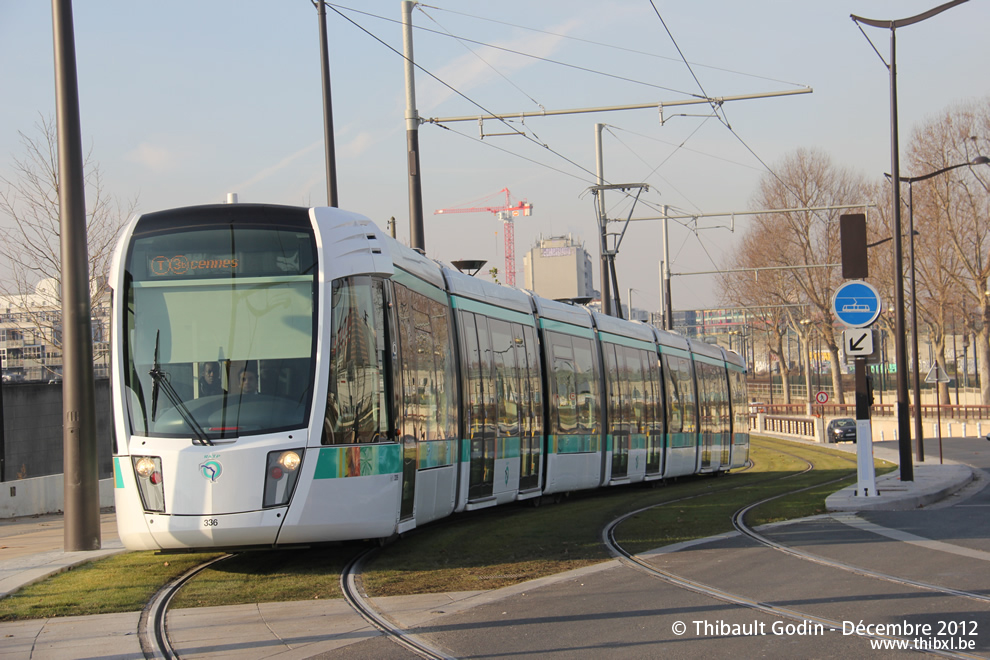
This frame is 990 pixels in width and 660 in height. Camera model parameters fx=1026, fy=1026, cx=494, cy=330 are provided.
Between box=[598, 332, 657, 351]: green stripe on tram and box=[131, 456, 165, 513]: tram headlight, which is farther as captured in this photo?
box=[598, 332, 657, 351]: green stripe on tram

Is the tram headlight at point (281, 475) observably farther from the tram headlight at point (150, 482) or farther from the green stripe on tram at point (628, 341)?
the green stripe on tram at point (628, 341)

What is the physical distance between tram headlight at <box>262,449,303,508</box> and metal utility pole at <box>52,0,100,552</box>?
374 cm

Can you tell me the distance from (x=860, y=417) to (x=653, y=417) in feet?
21.4

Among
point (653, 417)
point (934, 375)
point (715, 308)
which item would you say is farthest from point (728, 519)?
point (715, 308)

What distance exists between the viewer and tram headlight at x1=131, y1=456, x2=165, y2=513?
8.65m

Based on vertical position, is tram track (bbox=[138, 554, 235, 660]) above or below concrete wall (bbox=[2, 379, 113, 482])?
below

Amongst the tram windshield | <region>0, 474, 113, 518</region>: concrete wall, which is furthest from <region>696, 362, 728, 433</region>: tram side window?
the tram windshield

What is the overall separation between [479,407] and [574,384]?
4188 millimetres

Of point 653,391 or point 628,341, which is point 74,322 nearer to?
point 628,341

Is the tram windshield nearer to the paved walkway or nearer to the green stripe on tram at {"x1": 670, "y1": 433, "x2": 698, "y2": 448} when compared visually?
Result: the paved walkway

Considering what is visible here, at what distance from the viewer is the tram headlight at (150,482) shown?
8648 millimetres

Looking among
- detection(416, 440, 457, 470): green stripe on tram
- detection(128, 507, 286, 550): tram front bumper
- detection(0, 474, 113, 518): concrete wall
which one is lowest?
detection(0, 474, 113, 518): concrete wall

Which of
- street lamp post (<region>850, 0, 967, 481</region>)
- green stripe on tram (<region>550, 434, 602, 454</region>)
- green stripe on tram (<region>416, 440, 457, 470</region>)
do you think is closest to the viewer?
green stripe on tram (<region>416, 440, 457, 470</region>)

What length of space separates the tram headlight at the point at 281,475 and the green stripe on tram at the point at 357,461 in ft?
0.63
